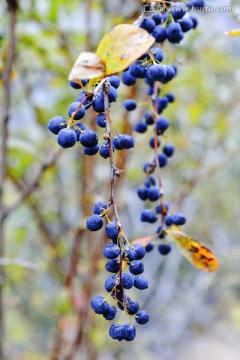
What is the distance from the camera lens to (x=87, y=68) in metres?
0.45

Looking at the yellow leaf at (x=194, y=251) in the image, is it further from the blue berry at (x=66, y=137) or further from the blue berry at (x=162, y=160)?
the blue berry at (x=66, y=137)

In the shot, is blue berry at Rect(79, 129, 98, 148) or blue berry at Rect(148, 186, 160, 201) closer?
blue berry at Rect(79, 129, 98, 148)

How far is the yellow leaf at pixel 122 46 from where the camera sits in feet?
1.47

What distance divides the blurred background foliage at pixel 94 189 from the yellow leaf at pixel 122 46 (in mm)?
237

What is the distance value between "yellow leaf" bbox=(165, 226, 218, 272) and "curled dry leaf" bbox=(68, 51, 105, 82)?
35 centimetres

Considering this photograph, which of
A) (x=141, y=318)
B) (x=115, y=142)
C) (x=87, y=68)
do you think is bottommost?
(x=141, y=318)

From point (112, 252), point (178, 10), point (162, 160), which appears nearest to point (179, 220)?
point (162, 160)

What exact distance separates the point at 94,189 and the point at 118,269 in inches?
45.9

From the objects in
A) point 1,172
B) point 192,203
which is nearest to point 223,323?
point 192,203

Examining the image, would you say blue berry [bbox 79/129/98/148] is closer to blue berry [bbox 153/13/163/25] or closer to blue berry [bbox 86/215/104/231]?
blue berry [bbox 86/215/104/231]

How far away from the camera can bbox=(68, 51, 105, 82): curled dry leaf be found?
0.44 meters

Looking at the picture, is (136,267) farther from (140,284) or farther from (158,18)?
(158,18)

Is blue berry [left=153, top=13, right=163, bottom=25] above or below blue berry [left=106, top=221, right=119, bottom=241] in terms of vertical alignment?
above

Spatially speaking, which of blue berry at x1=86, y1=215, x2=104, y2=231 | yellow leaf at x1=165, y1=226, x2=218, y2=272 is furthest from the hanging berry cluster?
yellow leaf at x1=165, y1=226, x2=218, y2=272
